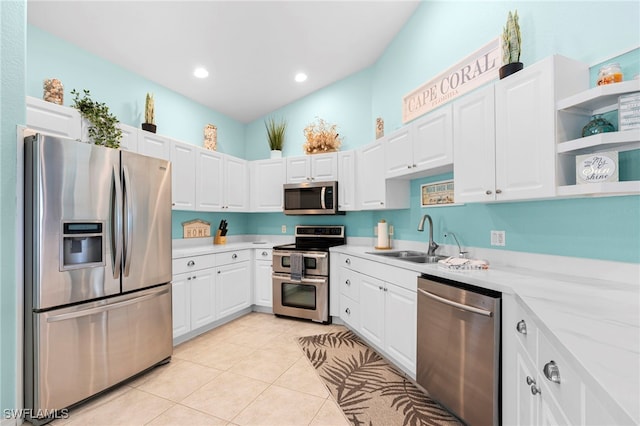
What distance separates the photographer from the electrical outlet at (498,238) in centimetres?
210

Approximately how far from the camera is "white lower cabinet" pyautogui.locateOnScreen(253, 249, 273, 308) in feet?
12.7

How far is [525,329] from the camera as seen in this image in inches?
50.1

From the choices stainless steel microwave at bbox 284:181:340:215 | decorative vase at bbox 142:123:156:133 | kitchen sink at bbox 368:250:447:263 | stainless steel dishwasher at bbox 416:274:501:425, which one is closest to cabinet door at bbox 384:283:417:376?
stainless steel dishwasher at bbox 416:274:501:425

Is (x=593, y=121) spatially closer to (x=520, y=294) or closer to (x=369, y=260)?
(x=520, y=294)

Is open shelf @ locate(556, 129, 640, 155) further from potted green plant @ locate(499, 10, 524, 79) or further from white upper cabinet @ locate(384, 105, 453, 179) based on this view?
white upper cabinet @ locate(384, 105, 453, 179)

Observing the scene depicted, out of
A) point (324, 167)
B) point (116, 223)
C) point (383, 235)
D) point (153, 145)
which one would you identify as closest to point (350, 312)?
point (383, 235)

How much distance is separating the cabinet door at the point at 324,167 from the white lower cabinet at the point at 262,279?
121cm

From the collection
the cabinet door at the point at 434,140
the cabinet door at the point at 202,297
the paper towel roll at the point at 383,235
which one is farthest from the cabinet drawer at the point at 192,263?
the cabinet door at the point at 434,140

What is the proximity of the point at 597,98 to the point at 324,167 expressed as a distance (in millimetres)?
2759

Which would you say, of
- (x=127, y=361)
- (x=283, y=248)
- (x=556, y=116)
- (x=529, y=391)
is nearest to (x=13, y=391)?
(x=127, y=361)

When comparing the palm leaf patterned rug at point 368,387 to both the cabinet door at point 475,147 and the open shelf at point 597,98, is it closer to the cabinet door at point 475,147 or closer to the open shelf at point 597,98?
the cabinet door at point 475,147

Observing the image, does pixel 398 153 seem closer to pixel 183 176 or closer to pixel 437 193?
pixel 437 193

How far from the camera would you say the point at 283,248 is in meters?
3.75

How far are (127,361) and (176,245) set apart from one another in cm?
169
